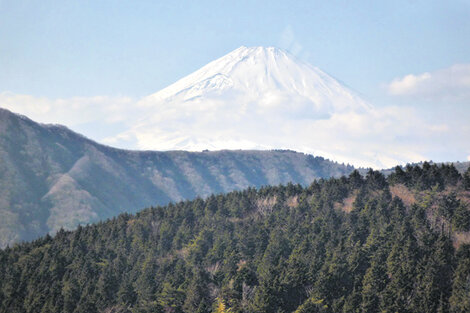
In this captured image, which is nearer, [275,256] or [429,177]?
[275,256]

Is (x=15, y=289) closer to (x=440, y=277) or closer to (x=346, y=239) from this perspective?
(x=346, y=239)

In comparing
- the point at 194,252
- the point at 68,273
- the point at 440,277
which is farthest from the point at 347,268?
the point at 68,273

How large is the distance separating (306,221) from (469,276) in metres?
40.8

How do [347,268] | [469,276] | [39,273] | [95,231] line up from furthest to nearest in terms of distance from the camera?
[95,231]
[39,273]
[347,268]
[469,276]

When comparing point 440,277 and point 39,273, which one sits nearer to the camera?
point 440,277

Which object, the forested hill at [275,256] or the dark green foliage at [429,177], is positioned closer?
the forested hill at [275,256]

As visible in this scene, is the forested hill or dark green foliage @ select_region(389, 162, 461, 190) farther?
dark green foliage @ select_region(389, 162, 461, 190)

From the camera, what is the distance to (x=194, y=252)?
12100 centimetres

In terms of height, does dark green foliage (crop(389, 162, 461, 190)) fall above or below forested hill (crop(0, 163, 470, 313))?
above

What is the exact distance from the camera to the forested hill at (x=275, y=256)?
87938mm

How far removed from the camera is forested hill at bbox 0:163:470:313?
87.9m

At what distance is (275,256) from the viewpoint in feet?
350

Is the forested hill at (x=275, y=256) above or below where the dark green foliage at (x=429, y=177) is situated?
below

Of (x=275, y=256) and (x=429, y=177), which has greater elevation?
(x=429, y=177)
